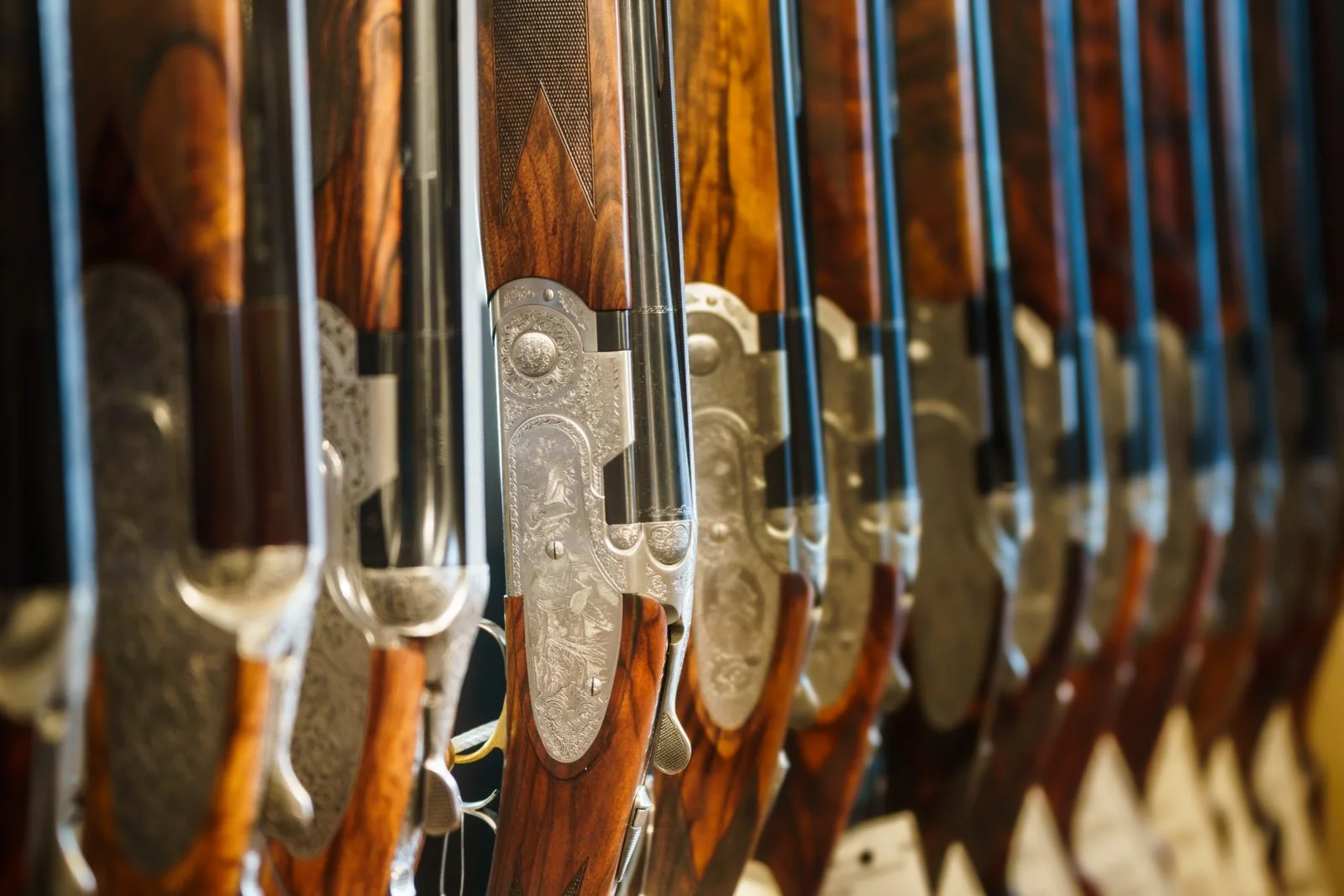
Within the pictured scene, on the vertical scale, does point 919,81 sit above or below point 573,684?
above

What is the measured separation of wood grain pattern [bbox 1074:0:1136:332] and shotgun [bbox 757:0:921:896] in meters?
0.37

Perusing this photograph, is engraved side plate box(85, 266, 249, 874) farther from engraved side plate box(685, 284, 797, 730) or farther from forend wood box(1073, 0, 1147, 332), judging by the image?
forend wood box(1073, 0, 1147, 332)

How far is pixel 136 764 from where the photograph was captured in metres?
0.50

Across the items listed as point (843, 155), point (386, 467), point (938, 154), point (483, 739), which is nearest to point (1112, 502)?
point (938, 154)

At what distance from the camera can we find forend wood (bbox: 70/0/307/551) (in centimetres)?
52

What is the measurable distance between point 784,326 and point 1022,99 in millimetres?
412

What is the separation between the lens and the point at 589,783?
2.31 ft

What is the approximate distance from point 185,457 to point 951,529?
64cm

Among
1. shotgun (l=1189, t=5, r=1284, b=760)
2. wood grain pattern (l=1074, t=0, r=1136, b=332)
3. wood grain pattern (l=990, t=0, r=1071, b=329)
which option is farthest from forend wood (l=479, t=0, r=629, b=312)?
shotgun (l=1189, t=5, r=1284, b=760)

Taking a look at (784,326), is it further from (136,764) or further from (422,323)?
(136,764)

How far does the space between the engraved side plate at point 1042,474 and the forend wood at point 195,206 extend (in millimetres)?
751

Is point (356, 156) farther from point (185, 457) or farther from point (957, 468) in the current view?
point (957, 468)

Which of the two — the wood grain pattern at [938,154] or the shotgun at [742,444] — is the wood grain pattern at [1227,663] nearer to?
the wood grain pattern at [938,154]

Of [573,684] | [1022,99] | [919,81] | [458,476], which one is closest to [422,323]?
[458,476]
